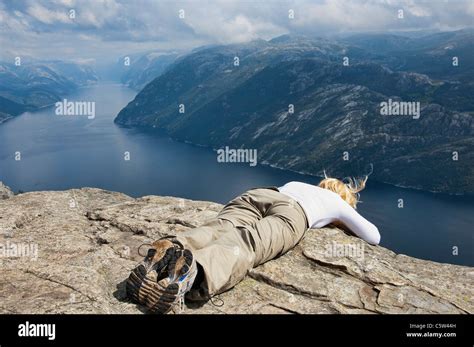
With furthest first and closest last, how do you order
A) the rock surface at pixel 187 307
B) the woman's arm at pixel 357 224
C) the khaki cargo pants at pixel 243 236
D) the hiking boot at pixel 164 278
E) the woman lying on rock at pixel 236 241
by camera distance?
the woman's arm at pixel 357 224, the rock surface at pixel 187 307, the khaki cargo pants at pixel 243 236, the woman lying on rock at pixel 236 241, the hiking boot at pixel 164 278

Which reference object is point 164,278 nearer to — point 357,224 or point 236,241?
point 236,241

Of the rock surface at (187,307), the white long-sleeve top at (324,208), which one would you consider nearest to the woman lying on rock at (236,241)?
the white long-sleeve top at (324,208)

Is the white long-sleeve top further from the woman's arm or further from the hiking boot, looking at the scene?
the hiking boot

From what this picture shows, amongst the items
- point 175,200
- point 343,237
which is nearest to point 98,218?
point 175,200

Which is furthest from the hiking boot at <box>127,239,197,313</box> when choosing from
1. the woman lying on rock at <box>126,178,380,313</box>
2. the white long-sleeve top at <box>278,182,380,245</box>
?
the white long-sleeve top at <box>278,182,380,245</box>

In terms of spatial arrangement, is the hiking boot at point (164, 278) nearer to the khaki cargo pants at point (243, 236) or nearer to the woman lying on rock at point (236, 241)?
the woman lying on rock at point (236, 241)

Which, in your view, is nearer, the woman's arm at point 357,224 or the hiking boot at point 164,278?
the hiking boot at point 164,278
